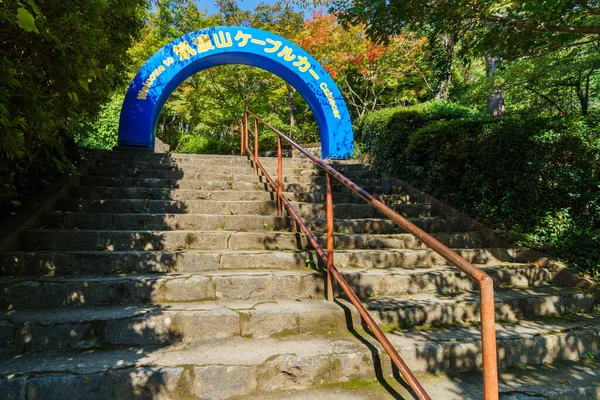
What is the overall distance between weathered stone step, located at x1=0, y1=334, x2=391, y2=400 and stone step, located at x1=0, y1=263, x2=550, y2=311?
0.45 metres

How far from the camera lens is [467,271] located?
1.21 meters

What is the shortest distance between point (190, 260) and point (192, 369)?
114 centimetres

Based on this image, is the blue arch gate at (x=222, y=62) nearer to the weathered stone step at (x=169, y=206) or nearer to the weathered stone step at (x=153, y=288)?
the weathered stone step at (x=169, y=206)

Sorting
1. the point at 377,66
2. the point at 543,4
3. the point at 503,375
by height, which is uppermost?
the point at 377,66

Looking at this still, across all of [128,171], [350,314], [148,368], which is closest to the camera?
[148,368]

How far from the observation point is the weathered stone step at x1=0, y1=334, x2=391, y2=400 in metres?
1.63

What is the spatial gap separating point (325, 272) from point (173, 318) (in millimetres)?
1166

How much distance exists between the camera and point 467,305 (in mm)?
2512

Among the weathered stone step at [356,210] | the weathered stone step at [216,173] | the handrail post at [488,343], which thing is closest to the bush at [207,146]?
the weathered stone step at [216,173]

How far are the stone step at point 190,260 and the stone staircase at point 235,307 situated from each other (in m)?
0.01

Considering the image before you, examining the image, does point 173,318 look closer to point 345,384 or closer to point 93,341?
point 93,341

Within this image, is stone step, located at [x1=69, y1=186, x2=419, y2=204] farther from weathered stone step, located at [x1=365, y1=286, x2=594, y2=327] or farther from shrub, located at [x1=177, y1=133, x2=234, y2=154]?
shrub, located at [x1=177, y1=133, x2=234, y2=154]

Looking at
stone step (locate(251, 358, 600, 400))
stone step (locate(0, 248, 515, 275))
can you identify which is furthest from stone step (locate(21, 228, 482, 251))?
stone step (locate(251, 358, 600, 400))

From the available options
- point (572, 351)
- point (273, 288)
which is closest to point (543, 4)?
point (572, 351)
